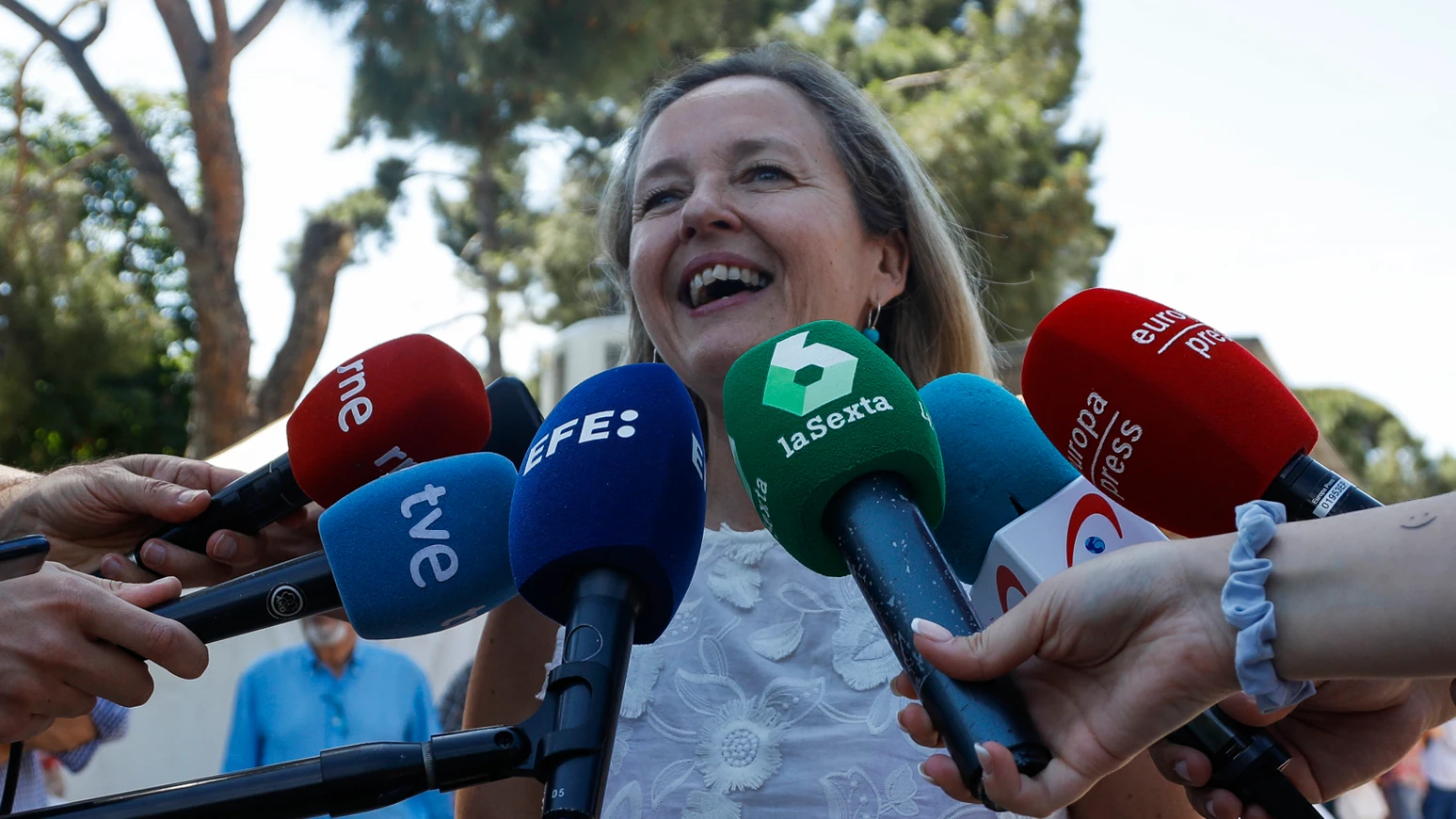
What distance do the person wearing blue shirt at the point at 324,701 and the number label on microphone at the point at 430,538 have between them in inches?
128

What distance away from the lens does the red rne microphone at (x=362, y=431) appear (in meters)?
1.64

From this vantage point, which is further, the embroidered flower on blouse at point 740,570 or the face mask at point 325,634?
the face mask at point 325,634

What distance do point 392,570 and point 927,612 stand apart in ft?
2.23

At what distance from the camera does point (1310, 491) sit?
4.01ft

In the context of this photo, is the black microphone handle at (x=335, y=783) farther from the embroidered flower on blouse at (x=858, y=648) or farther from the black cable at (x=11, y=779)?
the embroidered flower on blouse at (x=858, y=648)

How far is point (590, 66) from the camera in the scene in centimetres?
1066

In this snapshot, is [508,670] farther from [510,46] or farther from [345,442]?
[510,46]

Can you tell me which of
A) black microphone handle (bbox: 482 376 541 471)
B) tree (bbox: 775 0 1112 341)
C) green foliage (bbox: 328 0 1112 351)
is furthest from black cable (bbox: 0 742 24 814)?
tree (bbox: 775 0 1112 341)

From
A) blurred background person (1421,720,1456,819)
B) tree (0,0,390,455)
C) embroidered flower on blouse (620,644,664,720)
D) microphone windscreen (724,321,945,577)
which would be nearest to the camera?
microphone windscreen (724,321,945,577)

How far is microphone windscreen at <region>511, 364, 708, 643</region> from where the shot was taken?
1.20m

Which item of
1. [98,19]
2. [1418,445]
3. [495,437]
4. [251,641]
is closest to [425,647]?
[251,641]

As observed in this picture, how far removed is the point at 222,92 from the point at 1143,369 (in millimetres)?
9126

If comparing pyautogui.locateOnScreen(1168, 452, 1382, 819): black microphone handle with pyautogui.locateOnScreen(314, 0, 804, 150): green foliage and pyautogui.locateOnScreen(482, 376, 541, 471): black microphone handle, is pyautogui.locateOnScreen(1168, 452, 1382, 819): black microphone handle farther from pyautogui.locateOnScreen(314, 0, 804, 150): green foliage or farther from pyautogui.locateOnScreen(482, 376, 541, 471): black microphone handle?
pyautogui.locateOnScreen(314, 0, 804, 150): green foliage

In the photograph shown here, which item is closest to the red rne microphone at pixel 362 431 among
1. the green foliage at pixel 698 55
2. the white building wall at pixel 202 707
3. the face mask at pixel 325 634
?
the face mask at pixel 325 634
